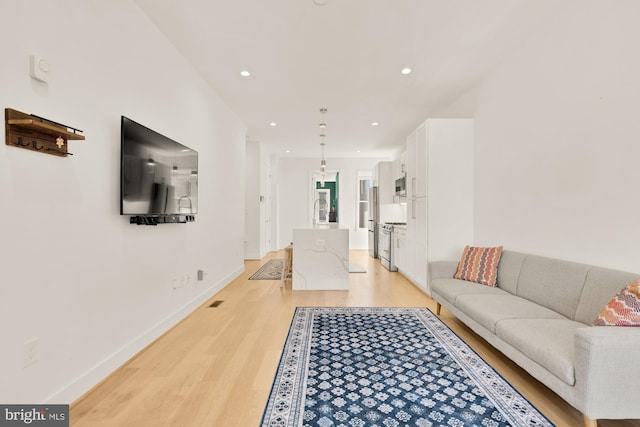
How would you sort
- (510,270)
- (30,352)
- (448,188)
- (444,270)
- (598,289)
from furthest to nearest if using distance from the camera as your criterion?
(448,188) < (444,270) < (510,270) < (598,289) < (30,352)

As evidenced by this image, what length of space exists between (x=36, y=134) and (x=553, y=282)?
369cm

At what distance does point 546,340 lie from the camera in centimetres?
178

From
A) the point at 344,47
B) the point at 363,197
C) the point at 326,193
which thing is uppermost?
the point at 344,47

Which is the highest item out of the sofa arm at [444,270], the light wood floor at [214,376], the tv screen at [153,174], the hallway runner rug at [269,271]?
the tv screen at [153,174]

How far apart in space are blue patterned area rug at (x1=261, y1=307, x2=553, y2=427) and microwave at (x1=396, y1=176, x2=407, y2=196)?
323cm

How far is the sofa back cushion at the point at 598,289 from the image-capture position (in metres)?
1.89

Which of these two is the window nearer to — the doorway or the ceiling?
the doorway

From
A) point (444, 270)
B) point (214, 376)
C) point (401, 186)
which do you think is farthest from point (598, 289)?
point (401, 186)

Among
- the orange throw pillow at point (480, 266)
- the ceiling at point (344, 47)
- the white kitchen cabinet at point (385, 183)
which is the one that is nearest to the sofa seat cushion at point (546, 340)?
the orange throw pillow at point (480, 266)

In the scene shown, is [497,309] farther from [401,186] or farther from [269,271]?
[269,271]

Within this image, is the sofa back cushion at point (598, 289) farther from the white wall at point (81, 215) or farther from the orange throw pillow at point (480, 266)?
the white wall at point (81, 215)

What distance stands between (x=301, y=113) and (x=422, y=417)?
14.7 feet

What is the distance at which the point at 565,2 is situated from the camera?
7.93 ft

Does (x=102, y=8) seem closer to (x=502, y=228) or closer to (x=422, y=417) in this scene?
(x=422, y=417)
